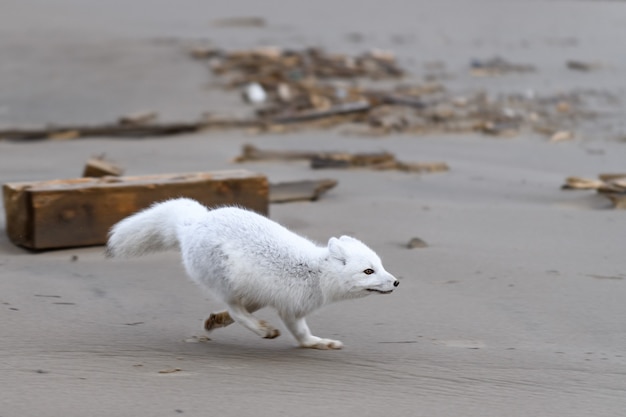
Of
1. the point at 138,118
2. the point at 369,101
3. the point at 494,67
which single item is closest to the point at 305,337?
the point at 138,118

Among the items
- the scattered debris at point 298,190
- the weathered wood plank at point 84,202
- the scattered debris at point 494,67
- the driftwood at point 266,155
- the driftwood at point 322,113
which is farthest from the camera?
the scattered debris at point 494,67

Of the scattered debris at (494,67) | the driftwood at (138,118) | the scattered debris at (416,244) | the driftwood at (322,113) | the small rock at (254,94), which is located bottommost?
the scattered debris at (416,244)

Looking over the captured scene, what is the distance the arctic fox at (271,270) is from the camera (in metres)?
4.16

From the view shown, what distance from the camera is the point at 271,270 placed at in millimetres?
4199

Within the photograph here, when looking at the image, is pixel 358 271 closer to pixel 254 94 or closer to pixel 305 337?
pixel 305 337

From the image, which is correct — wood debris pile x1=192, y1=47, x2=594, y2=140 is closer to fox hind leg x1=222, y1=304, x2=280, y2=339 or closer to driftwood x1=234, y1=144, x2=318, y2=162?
driftwood x1=234, y1=144, x2=318, y2=162

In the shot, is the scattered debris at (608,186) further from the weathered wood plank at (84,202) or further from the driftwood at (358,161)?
the weathered wood plank at (84,202)

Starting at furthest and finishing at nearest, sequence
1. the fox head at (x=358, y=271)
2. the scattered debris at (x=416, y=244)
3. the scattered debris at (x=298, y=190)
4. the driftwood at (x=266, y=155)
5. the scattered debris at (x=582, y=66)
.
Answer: the scattered debris at (x=582, y=66)
the driftwood at (x=266, y=155)
the scattered debris at (x=298, y=190)
the scattered debris at (x=416, y=244)
the fox head at (x=358, y=271)

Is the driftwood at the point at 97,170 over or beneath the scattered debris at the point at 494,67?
beneath

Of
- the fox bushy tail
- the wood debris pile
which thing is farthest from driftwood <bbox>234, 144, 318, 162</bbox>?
the fox bushy tail

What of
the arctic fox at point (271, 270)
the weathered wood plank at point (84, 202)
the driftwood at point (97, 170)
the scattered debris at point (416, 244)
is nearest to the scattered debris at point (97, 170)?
the driftwood at point (97, 170)

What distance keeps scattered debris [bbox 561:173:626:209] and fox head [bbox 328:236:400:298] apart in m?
3.08

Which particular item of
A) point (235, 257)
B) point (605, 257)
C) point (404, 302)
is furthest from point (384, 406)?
point (605, 257)

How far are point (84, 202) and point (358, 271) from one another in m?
2.17
